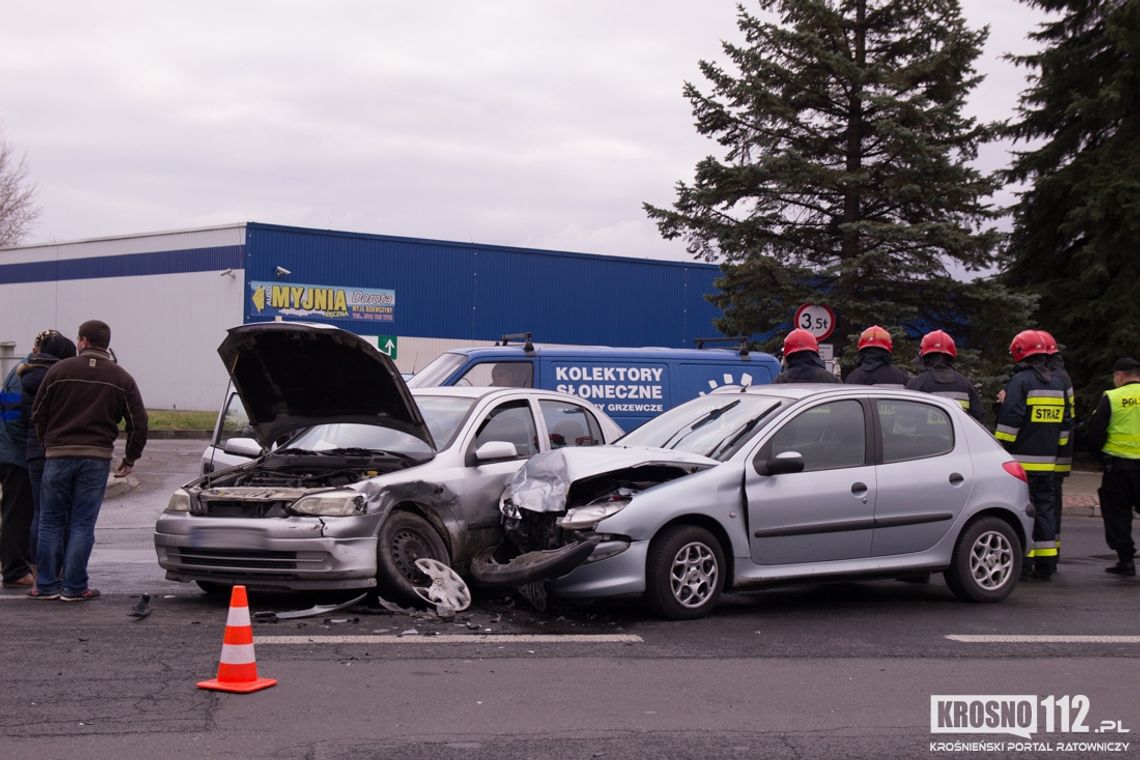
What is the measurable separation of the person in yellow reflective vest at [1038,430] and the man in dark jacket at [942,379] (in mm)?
332

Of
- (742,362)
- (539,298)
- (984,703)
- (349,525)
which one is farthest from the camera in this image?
(539,298)

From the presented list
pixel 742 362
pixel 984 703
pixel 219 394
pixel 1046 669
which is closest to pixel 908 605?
pixel 1046 669

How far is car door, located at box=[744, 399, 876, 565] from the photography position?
810 centimetres

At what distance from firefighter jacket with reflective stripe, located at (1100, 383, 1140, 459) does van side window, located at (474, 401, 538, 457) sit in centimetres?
521

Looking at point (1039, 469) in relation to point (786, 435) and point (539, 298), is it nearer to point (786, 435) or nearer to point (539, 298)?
point (786, 435)

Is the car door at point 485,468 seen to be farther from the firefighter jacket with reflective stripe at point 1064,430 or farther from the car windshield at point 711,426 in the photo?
the firefighter jacket with reflective stripe at point 1064,430

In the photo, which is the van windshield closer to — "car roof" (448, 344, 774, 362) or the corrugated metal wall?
"car roof" (448, 344, 774, 362)

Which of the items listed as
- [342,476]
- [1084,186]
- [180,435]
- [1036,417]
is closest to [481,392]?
[342,476]

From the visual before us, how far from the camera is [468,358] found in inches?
534

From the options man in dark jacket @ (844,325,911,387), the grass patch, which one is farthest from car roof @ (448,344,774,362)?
the grass patch

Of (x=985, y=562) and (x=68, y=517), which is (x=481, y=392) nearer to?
(x=68, y=517)

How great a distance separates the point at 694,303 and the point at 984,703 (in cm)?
3909

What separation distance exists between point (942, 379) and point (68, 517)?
6.82 meters

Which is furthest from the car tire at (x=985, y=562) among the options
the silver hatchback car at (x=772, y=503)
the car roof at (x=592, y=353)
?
the car roof at (x=592, y=353)
